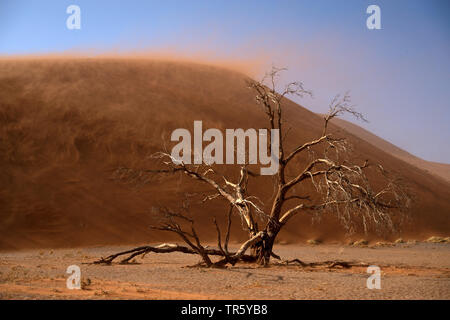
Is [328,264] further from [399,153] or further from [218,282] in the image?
[399,153]

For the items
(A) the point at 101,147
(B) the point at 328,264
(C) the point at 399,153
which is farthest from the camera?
(C) the point at 399,153

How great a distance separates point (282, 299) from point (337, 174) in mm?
5986

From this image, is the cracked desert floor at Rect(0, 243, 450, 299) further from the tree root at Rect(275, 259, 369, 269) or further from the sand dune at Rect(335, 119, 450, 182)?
the sand dune at Rect(335, 119, 450, 182)

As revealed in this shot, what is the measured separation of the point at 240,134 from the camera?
3353 centimetres

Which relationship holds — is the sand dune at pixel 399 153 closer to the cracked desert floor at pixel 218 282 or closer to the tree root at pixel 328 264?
the tree root at pixel 328 264

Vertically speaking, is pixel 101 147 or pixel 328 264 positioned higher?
pixel 101 147

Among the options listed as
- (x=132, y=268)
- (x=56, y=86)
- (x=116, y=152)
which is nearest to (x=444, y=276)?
(x=132, y=268)

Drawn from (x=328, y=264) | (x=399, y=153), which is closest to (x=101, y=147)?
(x=328, y=264)

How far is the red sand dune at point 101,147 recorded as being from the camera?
23.0 m

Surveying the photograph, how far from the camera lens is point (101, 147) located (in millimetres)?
28953

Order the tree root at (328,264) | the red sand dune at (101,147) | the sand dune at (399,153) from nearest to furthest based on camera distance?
the tree root at (328,264) → the red sand dune at (101,147) → the sand dune at (399,153)

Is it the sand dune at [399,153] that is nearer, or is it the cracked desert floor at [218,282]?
the cracked desert floor at [218,282]

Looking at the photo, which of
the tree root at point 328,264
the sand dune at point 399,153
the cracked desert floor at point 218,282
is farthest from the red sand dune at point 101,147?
the sand dune at point 399,153
